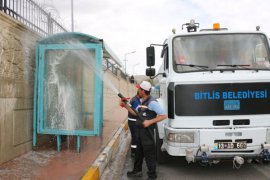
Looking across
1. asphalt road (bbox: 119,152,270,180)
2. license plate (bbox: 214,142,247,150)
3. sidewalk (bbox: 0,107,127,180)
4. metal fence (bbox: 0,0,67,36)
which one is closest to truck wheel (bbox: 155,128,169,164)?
asphalt road (bbox: 119,152,270,180)

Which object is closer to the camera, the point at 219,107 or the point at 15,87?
the point at 219,107

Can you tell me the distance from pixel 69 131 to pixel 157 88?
2.14 metres

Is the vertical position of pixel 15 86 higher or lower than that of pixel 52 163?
higher

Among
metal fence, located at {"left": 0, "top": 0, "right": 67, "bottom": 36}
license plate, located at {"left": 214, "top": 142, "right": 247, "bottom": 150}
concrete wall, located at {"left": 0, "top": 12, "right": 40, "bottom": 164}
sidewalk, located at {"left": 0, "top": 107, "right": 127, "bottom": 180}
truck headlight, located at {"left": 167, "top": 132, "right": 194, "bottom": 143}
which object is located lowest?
sidewalk, located at {"left": 0, "top": 107, "right": 127, "bottom": 180}

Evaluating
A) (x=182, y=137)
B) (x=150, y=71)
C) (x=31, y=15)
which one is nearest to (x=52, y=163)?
(x=182, y=137)

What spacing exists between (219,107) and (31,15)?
186 inches

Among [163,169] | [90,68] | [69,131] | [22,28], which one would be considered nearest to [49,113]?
[69,131]

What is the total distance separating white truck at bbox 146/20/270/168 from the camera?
21.0 ft

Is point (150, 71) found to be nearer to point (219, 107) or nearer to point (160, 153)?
point (160, 153)

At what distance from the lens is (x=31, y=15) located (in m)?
8.69

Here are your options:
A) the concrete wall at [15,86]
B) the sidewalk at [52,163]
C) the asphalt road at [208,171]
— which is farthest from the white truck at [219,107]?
the concrete wall at [15,86]

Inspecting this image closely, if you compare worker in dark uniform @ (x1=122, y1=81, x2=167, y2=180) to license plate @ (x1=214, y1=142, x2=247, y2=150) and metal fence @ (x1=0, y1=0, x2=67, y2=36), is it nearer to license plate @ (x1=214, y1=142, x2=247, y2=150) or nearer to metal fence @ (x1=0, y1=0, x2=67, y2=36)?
license plate @ (x1=214, y1=142, x2=247, y2=150)

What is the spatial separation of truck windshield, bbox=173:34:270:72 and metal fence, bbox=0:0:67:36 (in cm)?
321

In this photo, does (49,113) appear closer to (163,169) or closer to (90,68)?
(90,68)
